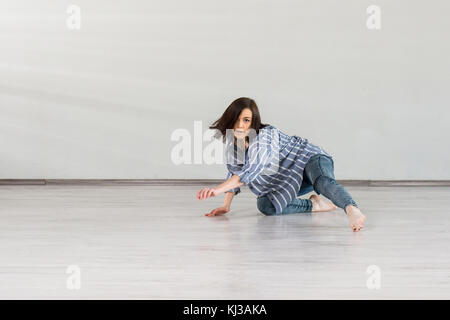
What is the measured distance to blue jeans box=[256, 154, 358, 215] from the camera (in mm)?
2461

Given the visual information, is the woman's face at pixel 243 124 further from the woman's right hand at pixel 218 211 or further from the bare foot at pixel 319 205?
the bare foot at pixel 319 205

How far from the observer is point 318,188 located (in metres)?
2.60

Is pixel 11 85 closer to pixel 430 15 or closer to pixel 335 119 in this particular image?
pixel 335 119

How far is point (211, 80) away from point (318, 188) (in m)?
2.04

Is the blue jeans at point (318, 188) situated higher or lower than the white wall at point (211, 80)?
lower

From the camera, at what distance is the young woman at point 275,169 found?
2477 mm

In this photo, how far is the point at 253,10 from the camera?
4348mm

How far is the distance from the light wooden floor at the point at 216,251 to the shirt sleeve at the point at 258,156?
24 centimetres

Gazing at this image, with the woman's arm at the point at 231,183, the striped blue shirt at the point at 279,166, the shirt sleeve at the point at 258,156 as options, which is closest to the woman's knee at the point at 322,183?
the striped blue shirt at the point at 279,166

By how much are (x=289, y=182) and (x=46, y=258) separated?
4.09ft

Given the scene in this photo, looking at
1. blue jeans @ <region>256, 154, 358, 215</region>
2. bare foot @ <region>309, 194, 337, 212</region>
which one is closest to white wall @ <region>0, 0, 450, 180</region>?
bare foot @ <region>309, 194, 337, 212</region>

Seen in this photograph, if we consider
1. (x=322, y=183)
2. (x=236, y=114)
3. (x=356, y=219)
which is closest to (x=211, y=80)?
(x=236, y=114)

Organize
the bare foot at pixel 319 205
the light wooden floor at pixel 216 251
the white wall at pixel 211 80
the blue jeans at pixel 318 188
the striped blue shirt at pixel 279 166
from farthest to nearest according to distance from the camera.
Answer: the white wall at pixel 211 80
the bare foot at pixel 319 205
the striped blue shirt at pixel 279 166
the blue jeans at pixel 318 188
the light wooden floor at pixel 216 251

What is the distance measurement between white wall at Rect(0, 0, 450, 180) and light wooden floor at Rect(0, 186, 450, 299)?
3.71 ft
